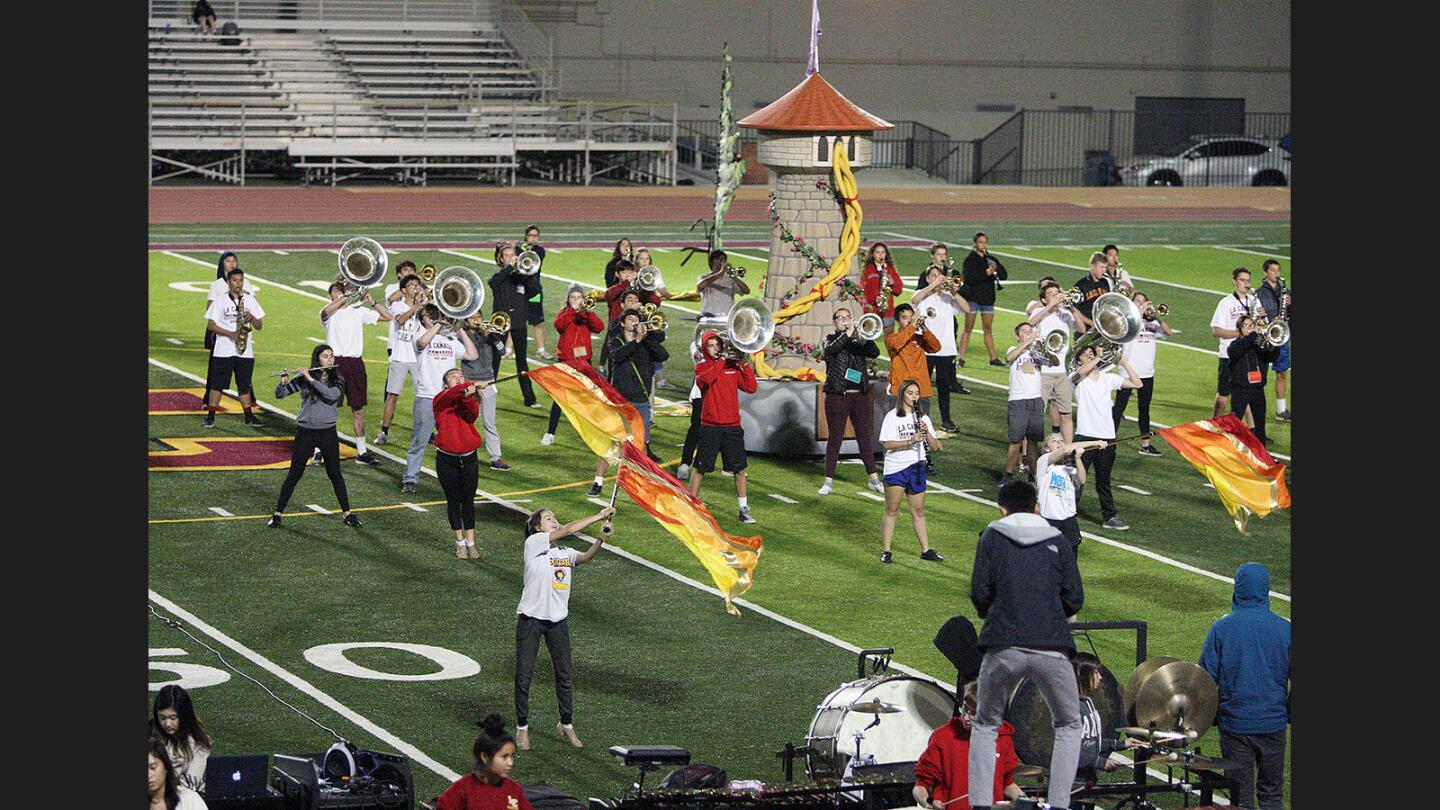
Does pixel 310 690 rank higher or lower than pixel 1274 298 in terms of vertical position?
lower

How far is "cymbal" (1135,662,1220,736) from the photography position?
11.3 meters

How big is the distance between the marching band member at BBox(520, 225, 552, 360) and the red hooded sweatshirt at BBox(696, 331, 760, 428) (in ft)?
16.8

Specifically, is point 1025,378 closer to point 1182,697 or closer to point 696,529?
point 696,529

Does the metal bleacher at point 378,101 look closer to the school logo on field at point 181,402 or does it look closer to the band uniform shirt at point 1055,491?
the school logo on field at point 181,402

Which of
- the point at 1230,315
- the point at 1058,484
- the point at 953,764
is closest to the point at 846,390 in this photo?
the point at 1058,484

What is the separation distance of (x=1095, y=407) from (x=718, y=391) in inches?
132

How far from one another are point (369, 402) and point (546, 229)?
1769 cm

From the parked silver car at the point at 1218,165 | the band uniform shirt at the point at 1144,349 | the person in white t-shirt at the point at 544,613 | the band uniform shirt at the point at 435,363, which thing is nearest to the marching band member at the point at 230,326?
the band uniform shirt at the point at 435,363

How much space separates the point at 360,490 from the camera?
64.9 feet

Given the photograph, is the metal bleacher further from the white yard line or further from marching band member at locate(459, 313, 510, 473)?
the white yard line

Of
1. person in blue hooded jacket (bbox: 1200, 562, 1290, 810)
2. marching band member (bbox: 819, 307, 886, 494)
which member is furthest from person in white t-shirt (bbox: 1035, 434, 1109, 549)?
person in blue hooded jacket (bbox: 1200, 562, 1290, 810)

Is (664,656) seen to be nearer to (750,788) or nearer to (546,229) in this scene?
(750,788)

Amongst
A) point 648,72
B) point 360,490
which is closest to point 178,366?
point 360,490

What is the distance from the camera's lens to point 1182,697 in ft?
37.1
